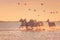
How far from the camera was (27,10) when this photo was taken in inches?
100.0

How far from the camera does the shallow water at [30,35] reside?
2.50m

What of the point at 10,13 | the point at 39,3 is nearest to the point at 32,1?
the point at 39,3

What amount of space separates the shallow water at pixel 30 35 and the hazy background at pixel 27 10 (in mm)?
122

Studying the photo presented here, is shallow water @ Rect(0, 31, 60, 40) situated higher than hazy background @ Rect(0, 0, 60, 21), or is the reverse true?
hazy background @ Rect(0, 0, 60, 21)

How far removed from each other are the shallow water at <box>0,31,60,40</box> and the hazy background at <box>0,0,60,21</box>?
0.40 feet

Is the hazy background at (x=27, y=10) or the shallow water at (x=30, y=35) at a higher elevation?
the hazy background at (x=27, y=10)

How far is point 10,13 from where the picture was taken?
2.54 m

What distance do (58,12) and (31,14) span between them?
25 centimetres

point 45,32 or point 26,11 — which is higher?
point 26,11

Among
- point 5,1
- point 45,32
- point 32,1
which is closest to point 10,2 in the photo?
point 5,1

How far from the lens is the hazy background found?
8.32 ft

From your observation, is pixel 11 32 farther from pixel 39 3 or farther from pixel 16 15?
pixel 39 3

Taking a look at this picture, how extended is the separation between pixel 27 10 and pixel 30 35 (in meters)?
0.23

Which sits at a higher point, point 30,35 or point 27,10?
point 27,10
